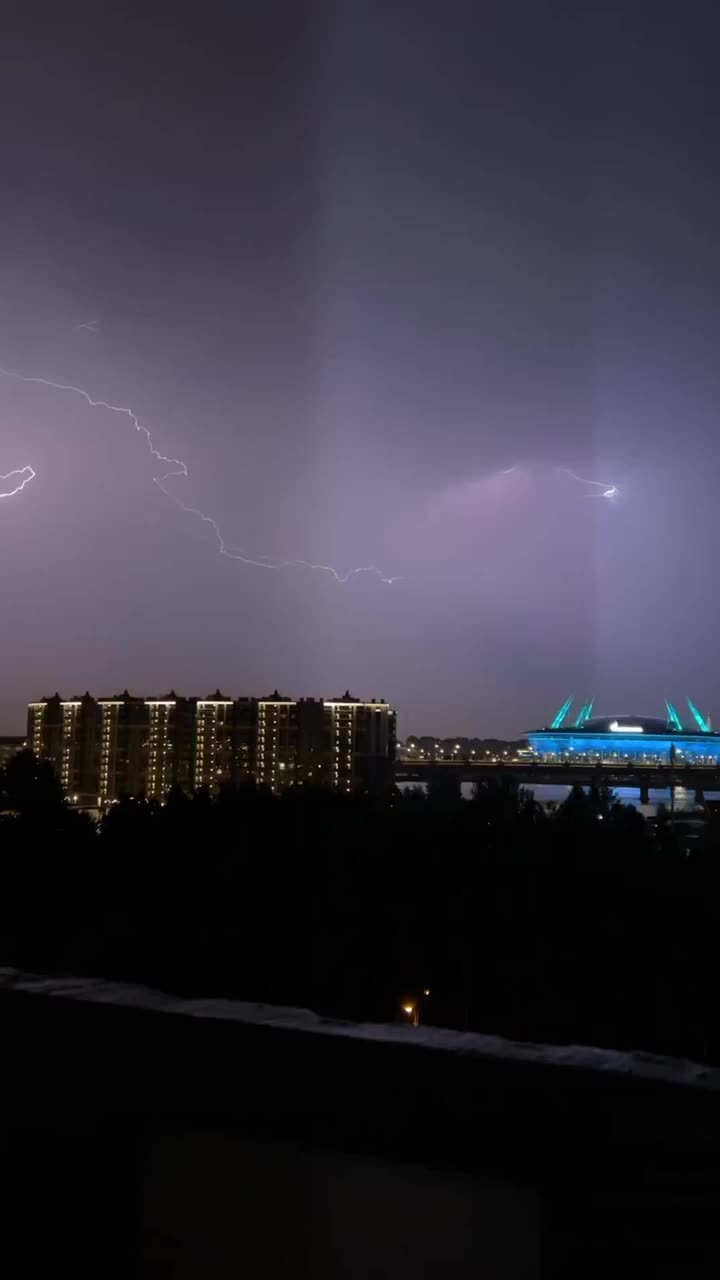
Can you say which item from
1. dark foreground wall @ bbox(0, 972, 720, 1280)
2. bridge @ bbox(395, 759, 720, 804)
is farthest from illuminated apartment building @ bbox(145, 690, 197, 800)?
dark foreground wall @ bbox(0, 972, 720, 1280)

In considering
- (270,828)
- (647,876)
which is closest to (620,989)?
(647,876)

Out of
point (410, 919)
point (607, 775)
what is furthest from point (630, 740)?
point (410, 919)

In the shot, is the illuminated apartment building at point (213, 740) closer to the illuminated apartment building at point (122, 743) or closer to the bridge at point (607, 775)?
the illuminated apartment building at point (122, 743)

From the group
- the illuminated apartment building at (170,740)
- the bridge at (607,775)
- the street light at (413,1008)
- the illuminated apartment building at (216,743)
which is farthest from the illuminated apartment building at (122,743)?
the street light at (413,1008)

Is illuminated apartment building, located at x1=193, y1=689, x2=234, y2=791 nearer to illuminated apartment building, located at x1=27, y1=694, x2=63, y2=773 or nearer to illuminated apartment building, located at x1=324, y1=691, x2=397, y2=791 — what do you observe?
illuminated apartment building, located at x1=324, y1=691, x2=397, y2=791

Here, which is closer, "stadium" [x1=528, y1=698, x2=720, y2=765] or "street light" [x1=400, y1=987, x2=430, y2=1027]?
"street light" [x1=400, y1=987, x2=430, y2=1027]
